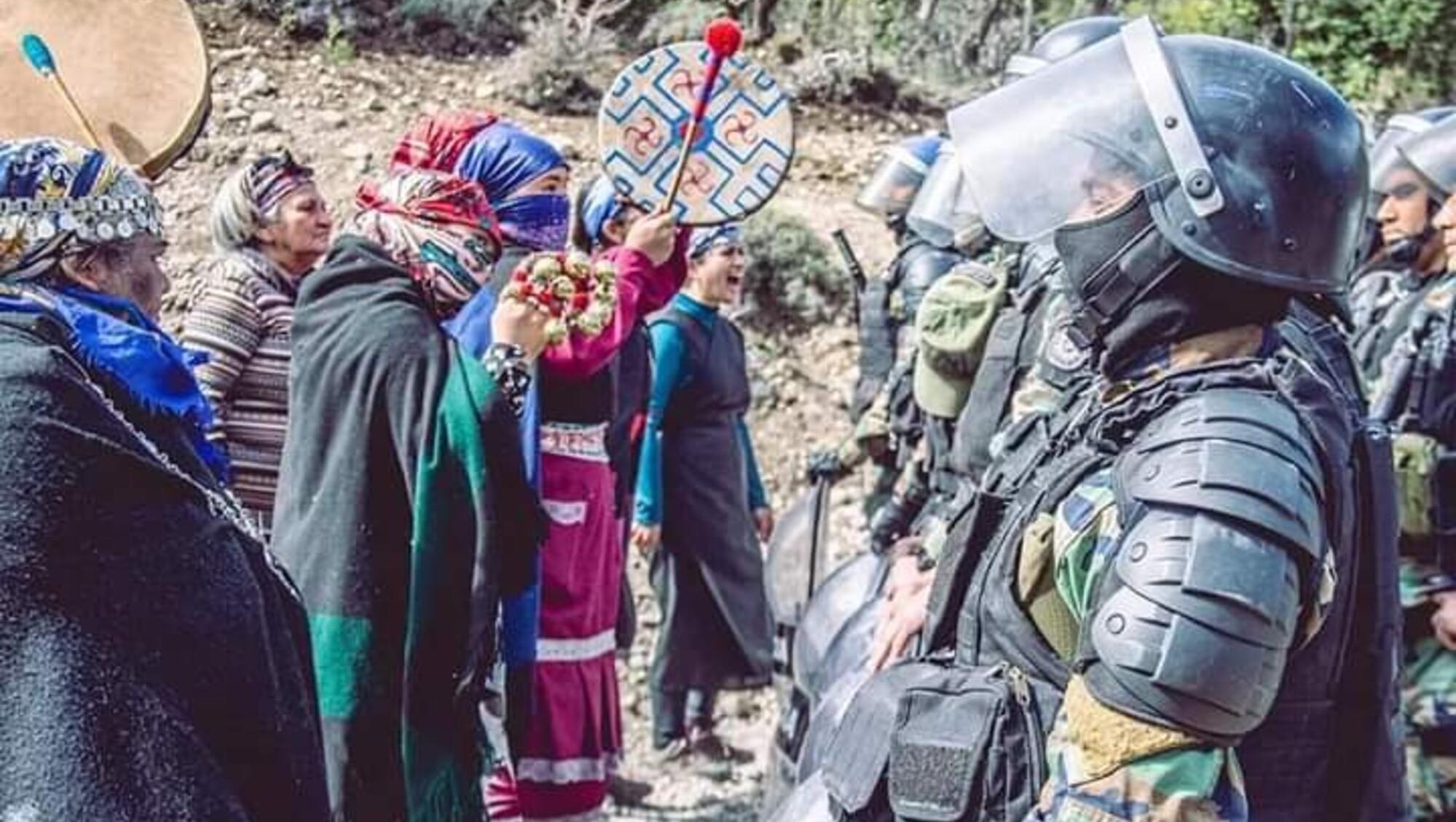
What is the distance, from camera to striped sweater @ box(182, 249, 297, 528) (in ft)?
13.9

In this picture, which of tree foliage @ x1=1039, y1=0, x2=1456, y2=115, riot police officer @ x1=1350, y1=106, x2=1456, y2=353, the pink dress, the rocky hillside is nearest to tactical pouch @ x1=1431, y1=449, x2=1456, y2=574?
riot police officer @ x1=1350, y1=106, x2=1456, y2=353

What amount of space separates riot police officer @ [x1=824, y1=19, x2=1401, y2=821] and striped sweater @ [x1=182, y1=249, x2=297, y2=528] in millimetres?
2255

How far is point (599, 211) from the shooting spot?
5.27 m

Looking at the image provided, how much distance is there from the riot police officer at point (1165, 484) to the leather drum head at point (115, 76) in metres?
1.44

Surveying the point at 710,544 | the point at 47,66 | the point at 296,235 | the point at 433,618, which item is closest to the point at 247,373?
the point at 296,235

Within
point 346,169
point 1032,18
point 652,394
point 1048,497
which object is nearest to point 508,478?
point 1048,497

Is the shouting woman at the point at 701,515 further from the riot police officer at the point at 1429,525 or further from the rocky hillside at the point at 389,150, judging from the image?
the riot police officer at the point at 1429,525

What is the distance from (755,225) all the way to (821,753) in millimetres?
7950

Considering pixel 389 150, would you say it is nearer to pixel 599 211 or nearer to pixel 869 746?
pixel 599 211

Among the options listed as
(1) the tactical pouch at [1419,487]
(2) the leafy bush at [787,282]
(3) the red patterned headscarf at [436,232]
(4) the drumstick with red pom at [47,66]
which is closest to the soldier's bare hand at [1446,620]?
(1) the tactical pouch at [1419,487]

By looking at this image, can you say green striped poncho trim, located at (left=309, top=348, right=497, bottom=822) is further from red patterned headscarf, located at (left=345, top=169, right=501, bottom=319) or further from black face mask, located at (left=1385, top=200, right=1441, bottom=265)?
black face mask, located at (left=1385, top=200, right=1441, bottom=265)

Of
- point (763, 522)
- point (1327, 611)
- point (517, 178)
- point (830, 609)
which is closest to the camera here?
point (1327, 611)

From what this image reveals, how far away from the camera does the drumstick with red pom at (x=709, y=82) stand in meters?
4.00

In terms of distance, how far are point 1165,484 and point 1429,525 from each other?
8.62 feet
